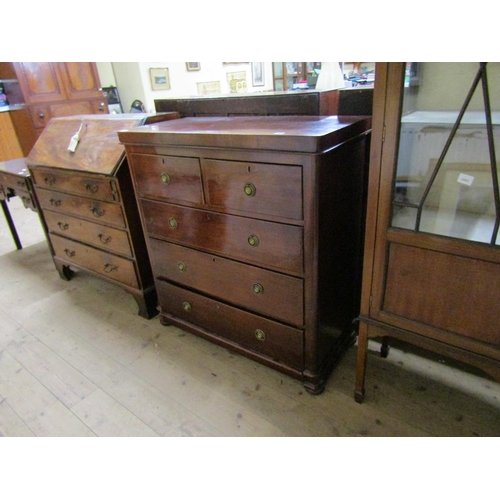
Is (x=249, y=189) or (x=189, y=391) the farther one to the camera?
(x=189, y=391)

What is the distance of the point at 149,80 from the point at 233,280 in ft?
15.7

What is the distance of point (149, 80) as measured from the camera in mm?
5266

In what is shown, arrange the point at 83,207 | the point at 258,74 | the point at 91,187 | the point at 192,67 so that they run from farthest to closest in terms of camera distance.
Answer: the point at 258,74 → the point at 192,67 → the point at 83,207 → the point at 91,187

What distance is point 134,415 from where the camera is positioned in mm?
1420

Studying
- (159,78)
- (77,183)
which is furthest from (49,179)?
(159,78)

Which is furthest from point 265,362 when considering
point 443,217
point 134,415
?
point 443,217

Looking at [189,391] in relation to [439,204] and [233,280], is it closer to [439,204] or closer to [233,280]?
[233,280]

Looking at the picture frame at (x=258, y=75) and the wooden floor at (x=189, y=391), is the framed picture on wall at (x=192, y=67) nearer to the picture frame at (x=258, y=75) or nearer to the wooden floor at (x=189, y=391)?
the picture frame at (x=258, y=75)

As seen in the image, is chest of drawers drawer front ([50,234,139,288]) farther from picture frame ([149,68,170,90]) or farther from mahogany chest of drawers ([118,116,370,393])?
picture frame ([149,68,170,90])

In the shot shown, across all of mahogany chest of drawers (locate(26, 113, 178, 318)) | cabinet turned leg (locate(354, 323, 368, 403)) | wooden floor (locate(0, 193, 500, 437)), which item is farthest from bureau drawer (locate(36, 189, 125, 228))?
cabinet turned leg (locate(354, 323, 368, 403))

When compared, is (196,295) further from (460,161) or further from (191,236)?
(460,161)

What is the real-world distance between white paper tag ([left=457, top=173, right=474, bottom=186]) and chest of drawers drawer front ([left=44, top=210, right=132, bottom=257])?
1460mm

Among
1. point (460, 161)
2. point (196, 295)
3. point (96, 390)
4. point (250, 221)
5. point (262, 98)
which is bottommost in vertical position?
point (96, 390)
